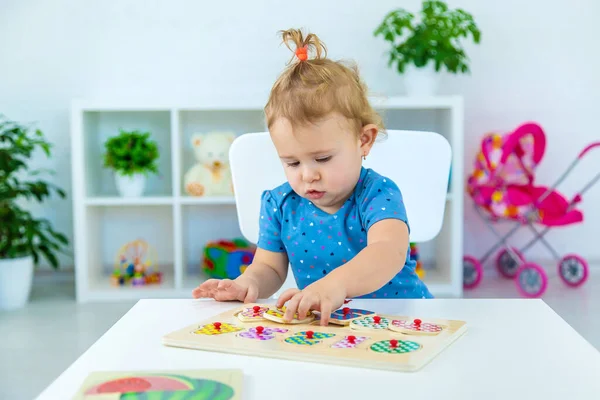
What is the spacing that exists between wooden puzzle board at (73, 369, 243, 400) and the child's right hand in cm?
35

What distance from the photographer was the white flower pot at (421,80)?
3.07m

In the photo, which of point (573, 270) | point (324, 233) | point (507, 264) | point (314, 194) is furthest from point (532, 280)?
point (314, 194)

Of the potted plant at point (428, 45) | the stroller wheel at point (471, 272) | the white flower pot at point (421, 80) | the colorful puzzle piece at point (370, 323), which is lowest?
the stroller wheel at point (471, 272)

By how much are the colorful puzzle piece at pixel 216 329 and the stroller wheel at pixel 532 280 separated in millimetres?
2386

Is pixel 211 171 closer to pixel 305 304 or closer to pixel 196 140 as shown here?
pixel 196 140

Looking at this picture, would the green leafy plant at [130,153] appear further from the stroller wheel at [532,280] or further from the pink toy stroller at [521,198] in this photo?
the stroller wheel at [532,280]

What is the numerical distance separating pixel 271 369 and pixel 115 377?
128mm

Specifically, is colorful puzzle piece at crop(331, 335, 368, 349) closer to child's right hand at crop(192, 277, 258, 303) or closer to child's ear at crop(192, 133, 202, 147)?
child's right hand at crop(192, 277, 258, 303)

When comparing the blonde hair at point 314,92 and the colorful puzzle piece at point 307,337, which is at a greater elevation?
the blonde hair at point 314,92

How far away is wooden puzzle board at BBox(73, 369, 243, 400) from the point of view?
540 millimetres

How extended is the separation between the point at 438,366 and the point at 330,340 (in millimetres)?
112

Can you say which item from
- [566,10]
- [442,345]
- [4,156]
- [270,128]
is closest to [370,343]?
[442,345]

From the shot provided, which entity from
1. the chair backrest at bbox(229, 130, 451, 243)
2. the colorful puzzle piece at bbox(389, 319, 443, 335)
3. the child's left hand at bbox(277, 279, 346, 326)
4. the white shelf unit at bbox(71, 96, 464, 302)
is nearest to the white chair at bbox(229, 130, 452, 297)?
the chair backrest at bbox(229, 130, 451, 243)

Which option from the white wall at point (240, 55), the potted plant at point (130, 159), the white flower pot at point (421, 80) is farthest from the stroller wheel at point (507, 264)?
the potted plant at point (130, 159)
